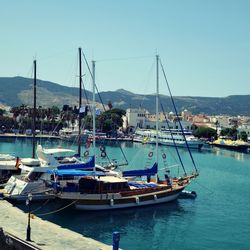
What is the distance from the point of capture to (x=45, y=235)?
25.8 metres

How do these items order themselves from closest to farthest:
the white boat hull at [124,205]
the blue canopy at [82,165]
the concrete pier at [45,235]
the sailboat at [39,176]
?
the concrete pier at [45,235], the white boat hull at [124,205], the sailboat at [39,176], the blue canopy at [82,165]

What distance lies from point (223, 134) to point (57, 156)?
452ft

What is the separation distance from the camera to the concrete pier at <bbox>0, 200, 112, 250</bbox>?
78.2ft

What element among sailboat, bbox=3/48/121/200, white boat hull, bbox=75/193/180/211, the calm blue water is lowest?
the calm blue water

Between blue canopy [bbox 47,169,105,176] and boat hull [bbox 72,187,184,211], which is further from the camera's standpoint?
blue canopy [bbox 47,169,105,176]

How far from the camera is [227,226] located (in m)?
36.5

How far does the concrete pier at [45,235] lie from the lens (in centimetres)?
2383

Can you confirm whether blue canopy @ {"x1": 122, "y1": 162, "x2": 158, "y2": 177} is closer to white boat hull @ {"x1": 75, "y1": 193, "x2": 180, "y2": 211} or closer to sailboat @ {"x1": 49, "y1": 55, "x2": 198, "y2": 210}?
sailboat @ {"x1": 49, "y1": 55, "x2": 198, "y2": 210}

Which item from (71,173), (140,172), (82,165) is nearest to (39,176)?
(71,173)

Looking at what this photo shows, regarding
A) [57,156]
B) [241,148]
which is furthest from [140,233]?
[241,148]

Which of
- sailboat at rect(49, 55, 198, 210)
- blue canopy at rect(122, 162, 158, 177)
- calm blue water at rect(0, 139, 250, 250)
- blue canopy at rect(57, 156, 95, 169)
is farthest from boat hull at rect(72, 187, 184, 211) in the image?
blue canopy at rect(57, 156, 95, 169)

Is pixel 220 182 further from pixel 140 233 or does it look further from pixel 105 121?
pixel 105 121

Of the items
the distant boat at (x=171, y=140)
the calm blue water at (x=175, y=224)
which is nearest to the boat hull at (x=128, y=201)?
the calm blue water at (x=175, y=224)

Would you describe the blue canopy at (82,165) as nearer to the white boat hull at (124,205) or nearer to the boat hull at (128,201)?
the boat hull at (128,201)
